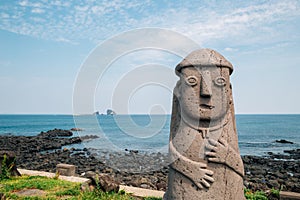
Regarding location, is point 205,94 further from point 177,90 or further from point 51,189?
point 51,189

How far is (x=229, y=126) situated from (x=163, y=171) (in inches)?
407

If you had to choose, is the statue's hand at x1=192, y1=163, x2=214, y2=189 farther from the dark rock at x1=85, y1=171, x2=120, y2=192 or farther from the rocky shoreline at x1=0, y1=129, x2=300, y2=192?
the rocky shoreline at x1=0, y1=129, x2=300, y2=192

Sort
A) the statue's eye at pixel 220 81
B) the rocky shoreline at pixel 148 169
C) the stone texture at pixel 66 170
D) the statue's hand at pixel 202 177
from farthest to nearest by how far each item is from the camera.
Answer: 1. the rocky shoreline at pixel 148 169
2. the stone texture at pixel 66 170
3. the statue's eye at pixel 220 81
4. the statue's hand at pixel 202 177

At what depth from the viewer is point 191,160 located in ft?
12.5

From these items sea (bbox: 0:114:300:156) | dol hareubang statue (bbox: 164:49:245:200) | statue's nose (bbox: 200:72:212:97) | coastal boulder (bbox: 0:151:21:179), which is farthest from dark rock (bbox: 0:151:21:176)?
statue's nose (bbox: 200:72:212:97)

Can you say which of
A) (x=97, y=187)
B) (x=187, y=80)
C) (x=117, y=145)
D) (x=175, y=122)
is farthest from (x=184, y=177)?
(x=117, y=145)

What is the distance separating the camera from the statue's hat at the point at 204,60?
3844 millimetres

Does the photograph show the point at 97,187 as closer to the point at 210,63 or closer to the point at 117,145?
the point at 210,63

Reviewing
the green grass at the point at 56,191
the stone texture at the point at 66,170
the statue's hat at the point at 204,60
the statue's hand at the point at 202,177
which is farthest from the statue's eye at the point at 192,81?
the stone texture at the point at 66,170

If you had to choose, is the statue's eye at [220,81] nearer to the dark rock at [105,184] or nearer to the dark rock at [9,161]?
the dark rock at [105,184]

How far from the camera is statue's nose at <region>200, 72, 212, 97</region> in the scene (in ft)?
12.4

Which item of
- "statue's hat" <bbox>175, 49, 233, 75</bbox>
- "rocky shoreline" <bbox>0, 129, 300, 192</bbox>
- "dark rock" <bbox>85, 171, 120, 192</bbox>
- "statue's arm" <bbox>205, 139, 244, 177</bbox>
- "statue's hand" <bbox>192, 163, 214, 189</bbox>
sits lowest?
"rocky shoreline" <bbox>0, 129, 300, 192</bbox>

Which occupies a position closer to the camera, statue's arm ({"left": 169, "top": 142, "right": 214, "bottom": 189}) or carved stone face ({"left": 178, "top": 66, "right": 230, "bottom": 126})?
statue's arm ({"left": 169, "top": 142, "right": 214, "bottom": 189})

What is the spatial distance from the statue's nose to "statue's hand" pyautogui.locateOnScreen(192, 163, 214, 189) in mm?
1021
